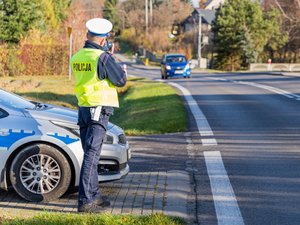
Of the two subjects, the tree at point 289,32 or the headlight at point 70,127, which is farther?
the tree at point 289,32

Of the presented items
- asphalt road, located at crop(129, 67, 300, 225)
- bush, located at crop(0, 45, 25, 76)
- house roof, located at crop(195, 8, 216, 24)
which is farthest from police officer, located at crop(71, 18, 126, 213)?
house roof, located at crop(195, 8, 216, 24)

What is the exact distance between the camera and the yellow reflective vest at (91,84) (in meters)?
5.33

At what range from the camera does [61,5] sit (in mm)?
62625

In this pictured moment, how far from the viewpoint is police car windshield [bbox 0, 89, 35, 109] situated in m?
6.34

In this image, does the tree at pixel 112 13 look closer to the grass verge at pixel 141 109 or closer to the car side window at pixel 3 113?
the grass verge at pixel 141 109

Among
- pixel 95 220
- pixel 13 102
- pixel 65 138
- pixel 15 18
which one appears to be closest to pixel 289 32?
pixel 15 18

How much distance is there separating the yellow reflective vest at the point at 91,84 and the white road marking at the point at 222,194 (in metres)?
1.56

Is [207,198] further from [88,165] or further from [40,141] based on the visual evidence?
[40,141]

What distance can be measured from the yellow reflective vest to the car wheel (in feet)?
2.85

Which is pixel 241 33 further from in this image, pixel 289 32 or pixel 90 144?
pixel 90 144

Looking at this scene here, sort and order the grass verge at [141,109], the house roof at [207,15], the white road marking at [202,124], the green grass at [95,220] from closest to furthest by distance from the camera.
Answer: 1. the green grass at [95,220]
2. the white road marking at [202,124]
3. the grass verge at [141,109]
4. the house roof at [207,15]

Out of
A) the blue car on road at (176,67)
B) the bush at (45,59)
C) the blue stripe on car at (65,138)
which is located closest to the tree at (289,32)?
the blue car on road at (176,67)

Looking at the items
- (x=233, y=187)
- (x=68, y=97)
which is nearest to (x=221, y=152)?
(x=233, y=187)

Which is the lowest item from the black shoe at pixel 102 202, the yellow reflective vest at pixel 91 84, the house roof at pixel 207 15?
the black shoe at pixel 102 202
